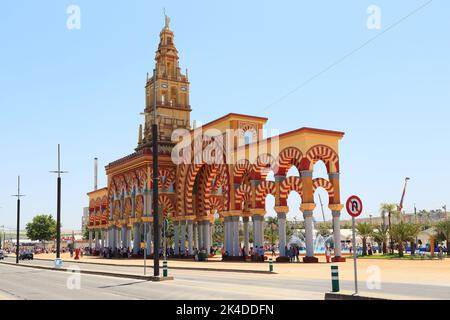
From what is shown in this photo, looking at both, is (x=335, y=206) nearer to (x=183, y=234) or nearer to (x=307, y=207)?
(x=307, y=207)

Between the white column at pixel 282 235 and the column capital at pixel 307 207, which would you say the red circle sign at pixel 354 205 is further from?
the white column at pixel 282 235

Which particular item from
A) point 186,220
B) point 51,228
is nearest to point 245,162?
point 186,220

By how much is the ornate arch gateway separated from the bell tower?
0.13 meters

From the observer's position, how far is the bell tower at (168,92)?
70.5m

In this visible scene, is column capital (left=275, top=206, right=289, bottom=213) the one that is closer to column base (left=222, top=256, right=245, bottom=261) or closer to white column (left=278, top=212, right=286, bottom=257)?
white column (left=278, top=212, right=286, bottom=257)

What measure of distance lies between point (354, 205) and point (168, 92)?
5753cm

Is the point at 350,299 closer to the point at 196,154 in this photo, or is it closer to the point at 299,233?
the point at 196,154

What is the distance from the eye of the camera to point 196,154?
56062 millimetres

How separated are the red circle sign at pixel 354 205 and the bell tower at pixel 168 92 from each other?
53798 mm

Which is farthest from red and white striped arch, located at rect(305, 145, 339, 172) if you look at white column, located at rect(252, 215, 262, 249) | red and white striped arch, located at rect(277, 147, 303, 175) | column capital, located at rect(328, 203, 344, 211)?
white column, located at rect(252, 215, 262, 249)

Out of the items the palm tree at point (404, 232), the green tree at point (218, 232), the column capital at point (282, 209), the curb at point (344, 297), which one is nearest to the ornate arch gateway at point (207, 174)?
the column capital at point (282, 209)

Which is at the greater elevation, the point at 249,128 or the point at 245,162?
the point at 249,128

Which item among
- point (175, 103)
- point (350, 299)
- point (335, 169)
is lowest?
point (350, 299)

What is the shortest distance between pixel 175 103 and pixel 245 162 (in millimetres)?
26727
